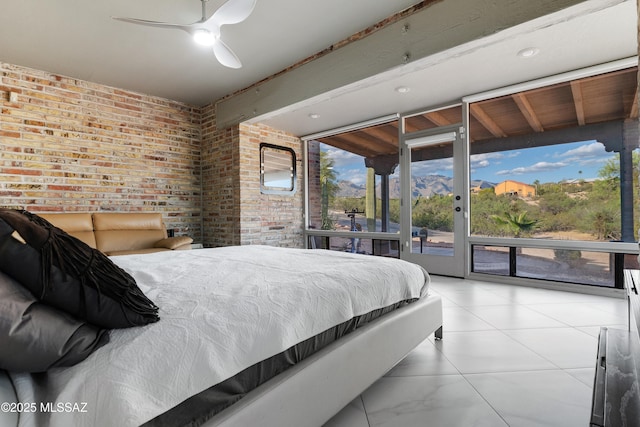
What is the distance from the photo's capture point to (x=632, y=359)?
3.96ft

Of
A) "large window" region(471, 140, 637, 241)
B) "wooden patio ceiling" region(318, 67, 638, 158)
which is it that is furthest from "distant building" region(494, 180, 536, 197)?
"wooden patio ceiling" region(318, 67, 638, 158)

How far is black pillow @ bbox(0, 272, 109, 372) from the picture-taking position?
2.06ft

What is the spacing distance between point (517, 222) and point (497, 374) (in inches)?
104

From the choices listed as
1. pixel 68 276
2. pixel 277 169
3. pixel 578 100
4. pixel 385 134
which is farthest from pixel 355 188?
pixel 68 276

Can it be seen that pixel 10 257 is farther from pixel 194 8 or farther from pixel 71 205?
pixel 71 205

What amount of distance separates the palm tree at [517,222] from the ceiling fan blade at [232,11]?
3538mm

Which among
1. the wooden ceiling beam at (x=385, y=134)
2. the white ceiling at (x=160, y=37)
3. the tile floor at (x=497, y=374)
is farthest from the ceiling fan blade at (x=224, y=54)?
the wooden ceiling beam at (x=385, y=134)

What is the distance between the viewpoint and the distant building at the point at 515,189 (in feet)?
12.1

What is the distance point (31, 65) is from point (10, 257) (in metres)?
4.12

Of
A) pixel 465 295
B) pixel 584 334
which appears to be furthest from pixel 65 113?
pixel 584 334

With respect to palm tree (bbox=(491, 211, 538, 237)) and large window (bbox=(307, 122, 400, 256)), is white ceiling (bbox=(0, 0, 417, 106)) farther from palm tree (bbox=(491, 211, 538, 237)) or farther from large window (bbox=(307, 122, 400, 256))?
palm tree (bbox=(491, 211, 538, 237))

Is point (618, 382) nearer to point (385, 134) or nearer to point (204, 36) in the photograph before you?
point (204, 36)

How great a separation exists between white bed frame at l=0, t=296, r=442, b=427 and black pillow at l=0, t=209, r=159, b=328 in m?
0.19

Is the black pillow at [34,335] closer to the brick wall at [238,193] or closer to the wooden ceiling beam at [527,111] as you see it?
the brick wall at [238,193]
